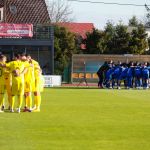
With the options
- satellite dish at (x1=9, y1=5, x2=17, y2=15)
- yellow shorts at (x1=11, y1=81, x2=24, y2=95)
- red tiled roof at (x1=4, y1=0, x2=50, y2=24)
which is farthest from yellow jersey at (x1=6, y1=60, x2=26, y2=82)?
satellite dish at (x1=9, y1=5, x2=17, y2=15)

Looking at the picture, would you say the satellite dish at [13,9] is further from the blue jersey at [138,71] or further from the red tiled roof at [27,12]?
the blue jersey at [138,71]

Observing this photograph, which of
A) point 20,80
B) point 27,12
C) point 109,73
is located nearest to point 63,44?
point 27,12

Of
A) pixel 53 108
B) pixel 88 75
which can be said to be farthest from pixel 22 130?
pixel 88 75

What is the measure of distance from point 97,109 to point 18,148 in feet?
34.7

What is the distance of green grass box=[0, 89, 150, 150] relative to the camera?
13969mm

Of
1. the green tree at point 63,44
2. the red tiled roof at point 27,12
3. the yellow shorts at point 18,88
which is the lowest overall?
the yellow shorts at point 18,88

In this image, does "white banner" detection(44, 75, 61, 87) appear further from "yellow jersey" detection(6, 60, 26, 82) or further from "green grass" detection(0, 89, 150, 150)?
"yellow jersey" detection(6, 60, 26, 82)

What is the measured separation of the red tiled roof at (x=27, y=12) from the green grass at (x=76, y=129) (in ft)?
162

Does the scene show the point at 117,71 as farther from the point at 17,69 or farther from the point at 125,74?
the point at 17,69

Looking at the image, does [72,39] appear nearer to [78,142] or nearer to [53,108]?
[53,108]

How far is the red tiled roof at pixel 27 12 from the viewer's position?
7200 cm

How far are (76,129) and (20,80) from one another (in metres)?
5.25

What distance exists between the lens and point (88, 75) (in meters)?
56.5

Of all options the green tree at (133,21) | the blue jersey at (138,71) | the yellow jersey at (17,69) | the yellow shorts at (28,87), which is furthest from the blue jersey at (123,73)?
the green tree at (133,21)
